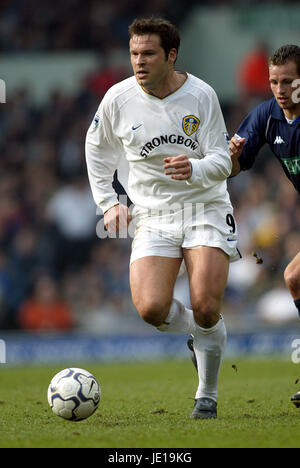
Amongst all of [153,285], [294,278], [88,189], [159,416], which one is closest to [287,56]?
[294,278]

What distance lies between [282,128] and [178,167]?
130 cm

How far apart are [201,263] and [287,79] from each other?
1.51 meters

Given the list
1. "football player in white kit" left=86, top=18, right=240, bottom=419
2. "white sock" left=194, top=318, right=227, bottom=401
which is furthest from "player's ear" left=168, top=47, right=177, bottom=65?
"white sock" left=194, top=318, right=227, bottom=401

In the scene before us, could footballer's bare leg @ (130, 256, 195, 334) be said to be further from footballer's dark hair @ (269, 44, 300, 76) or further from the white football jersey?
footballer's dark hair @ (269, 44, 300, 76)

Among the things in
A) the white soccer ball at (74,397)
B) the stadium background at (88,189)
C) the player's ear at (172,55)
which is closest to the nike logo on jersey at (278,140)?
the player's ear at (172,55)

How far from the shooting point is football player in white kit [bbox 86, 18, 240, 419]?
6207 millimetres

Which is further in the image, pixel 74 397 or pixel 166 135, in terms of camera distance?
pixel 166 135

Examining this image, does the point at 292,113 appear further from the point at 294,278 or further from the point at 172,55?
the point at 294,278

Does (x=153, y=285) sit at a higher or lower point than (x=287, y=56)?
lower

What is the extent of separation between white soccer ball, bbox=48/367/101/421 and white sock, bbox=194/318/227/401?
2.49ft

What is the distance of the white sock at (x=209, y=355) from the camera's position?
249 inches

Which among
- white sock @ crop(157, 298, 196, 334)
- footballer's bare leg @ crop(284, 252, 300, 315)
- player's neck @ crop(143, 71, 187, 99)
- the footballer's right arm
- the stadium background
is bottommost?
the stadium background

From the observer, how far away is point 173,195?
641 cm

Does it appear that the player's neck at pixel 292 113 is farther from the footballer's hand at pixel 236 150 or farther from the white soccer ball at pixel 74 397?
the white soccer ball at pixel 74 397
